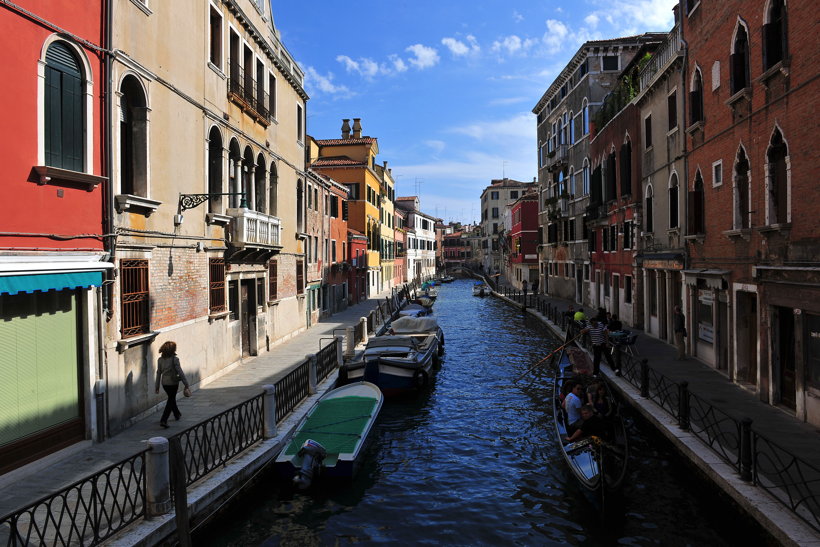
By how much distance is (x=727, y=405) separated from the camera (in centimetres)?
1057

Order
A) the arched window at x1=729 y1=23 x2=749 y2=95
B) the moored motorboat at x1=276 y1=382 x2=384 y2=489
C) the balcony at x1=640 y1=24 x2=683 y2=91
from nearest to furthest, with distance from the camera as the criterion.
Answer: the moored motorboat at x1=276 y1=382 x2=384 y2=489 → the arched window at x1=729 y1=23 x2=749 y2=95 → the balcony at x1=640 y1=24 x2=683 y2=91

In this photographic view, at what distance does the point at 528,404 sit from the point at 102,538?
1052cm

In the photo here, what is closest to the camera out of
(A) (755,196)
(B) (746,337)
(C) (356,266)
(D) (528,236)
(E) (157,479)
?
(E) (157,479)

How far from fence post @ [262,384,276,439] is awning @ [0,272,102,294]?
3.00 meters

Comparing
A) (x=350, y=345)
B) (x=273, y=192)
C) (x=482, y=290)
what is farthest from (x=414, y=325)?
(x=482, y=290)

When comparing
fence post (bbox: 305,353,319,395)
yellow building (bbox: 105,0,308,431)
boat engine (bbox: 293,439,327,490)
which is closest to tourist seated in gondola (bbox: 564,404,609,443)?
boat engine (bbox: 293,439,327,490)

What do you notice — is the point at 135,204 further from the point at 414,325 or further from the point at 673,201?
the point at 673,201

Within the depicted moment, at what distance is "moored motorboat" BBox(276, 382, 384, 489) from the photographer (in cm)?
845

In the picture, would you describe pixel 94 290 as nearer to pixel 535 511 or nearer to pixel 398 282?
pixel 535 511

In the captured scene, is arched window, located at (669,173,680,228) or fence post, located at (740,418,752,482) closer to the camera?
fence post, located at (740,418,752,482)

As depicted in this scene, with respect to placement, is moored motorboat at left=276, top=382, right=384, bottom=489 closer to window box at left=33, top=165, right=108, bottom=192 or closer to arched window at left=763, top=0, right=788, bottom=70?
window box at left=33, top=165, right=108, bottom=192

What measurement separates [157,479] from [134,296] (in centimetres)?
431

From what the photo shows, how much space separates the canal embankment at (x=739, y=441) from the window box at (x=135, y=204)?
9.17m

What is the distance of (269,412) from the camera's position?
365 inches
